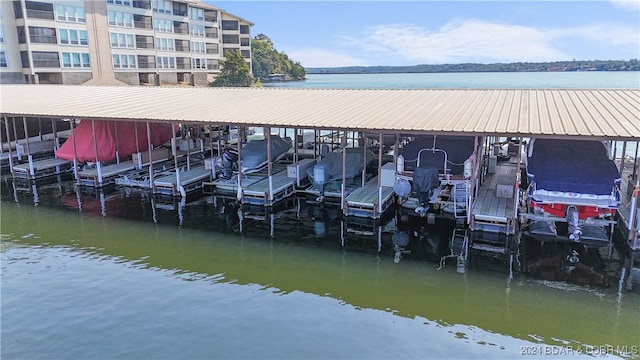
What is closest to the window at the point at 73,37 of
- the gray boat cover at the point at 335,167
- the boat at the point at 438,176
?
the gray boat cover at the point at 335,167

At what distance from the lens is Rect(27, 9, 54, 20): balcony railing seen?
42.4 m

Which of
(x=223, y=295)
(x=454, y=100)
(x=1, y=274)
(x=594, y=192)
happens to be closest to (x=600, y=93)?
(x=454, y=100)

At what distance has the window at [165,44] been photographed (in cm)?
5694

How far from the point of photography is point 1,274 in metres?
11.2

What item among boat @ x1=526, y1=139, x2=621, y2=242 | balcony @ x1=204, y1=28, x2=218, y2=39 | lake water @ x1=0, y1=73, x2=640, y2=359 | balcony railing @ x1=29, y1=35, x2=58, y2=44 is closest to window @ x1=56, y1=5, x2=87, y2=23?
balcony railing @ x1=29, y1=35, x2=58, y2=44

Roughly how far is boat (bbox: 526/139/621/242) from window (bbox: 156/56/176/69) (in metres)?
52.1

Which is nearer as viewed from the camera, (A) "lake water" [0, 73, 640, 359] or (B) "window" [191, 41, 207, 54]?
(A) "lake water" [0, 73, 640, 359]

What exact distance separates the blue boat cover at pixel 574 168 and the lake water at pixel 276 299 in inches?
119

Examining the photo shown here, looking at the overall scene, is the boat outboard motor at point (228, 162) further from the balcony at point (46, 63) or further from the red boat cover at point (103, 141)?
the balcony at point (46, 63)

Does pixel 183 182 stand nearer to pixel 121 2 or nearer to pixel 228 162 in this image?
pixel 228 162

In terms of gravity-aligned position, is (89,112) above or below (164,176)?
above

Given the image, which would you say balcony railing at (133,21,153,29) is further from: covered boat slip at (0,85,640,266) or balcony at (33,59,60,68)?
covered boat slip at (0,85,640,266)

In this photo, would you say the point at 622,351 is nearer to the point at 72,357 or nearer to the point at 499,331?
the point at 499,331

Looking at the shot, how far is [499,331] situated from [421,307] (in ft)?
4.97
